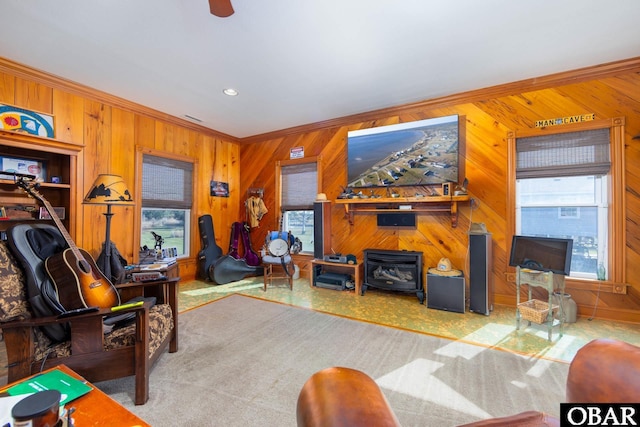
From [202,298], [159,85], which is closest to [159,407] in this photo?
[202,298]

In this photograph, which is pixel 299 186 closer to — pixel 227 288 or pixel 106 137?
pixel 227 288

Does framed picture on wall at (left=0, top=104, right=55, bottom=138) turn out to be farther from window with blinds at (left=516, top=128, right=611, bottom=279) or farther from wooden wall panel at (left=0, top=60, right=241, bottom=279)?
window with blinds at (left=516, top=128, right=611, bottom=279)

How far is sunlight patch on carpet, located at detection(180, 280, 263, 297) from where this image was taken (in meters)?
3.75

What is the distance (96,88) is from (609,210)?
238 inches

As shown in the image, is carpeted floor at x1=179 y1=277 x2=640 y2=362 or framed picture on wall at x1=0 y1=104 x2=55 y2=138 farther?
framed picture on wall at x1=0 y1=104 x2=55 y2=138

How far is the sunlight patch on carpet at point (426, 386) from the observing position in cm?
153

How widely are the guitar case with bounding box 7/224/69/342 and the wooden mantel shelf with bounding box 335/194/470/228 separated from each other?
124 inches

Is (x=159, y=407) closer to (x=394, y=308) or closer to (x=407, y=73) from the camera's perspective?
(x=394, y=308)

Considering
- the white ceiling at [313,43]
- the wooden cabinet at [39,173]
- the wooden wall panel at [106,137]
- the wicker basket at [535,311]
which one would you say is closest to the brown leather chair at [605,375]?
the wicker basket at [535,311]

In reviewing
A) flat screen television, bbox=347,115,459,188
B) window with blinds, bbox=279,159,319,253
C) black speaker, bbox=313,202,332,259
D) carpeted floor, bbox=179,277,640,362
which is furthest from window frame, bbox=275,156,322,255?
carpeted floor, bbox=179,277,640,362

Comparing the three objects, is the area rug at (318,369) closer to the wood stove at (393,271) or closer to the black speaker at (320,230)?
the wood stove at (393,271)

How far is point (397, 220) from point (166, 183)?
12.0ft

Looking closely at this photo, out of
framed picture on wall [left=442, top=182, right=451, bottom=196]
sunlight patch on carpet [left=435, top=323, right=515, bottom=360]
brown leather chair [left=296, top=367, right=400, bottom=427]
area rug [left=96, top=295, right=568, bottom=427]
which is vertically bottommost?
area rug [left=96, top=295, right=568, bottom=427]

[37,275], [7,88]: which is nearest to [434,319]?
[37,275]
